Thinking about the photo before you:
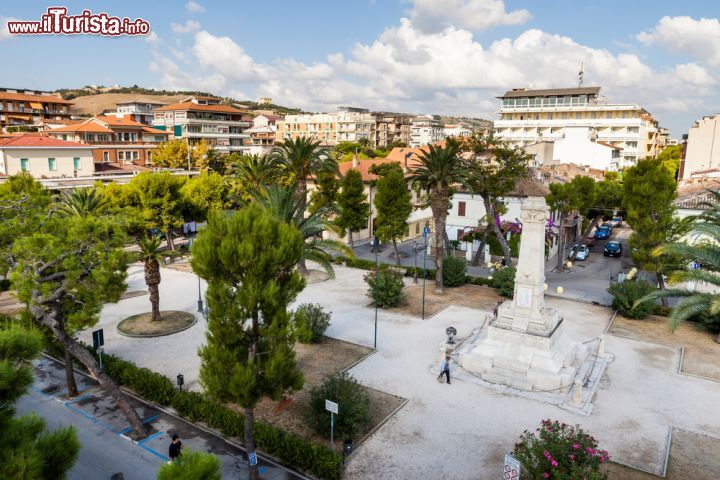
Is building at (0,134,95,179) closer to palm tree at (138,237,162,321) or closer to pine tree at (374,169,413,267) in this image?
palm tree at (138,237,162,321)

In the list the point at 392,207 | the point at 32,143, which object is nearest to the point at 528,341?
the point at 392,207

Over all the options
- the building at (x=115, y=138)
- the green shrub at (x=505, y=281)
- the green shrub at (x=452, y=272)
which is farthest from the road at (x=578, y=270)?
the building at (x=115, y=138)

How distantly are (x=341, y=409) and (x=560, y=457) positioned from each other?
6.62 metres

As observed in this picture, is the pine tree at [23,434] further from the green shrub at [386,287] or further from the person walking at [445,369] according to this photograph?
the green shrub at [386,287]

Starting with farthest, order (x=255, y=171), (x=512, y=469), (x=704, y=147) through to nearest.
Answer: (x=704, y=147) < (x=255, y=171) < (x=512, y=469)

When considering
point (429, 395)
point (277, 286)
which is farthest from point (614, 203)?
point (277, 286)

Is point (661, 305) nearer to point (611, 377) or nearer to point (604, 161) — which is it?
point (611, 377)

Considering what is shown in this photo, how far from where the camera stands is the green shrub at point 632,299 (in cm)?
2831

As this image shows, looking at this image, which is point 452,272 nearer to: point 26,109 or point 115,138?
point 115,138

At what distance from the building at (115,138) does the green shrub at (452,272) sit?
1889 inches

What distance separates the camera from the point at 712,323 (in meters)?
26.6

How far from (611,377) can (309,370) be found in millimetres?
12594

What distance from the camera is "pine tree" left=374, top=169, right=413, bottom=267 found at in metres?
40.9

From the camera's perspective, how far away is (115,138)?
71312 mm
